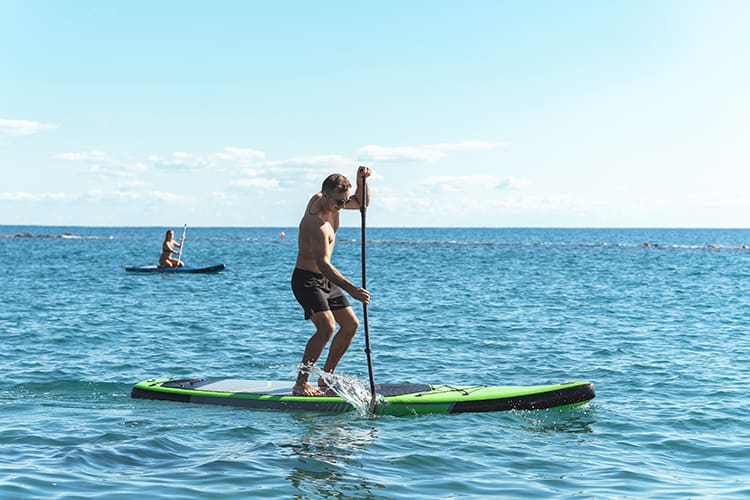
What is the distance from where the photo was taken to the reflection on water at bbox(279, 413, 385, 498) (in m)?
6.25

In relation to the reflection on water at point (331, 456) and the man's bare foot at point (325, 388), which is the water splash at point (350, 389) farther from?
the reflection on water at point (331, 456)

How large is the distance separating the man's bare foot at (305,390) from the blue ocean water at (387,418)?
32cm

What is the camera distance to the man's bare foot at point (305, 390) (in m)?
8.73

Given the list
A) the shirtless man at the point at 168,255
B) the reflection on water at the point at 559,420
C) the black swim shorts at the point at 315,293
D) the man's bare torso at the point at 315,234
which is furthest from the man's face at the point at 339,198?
the shirtless man at the point at 168,255

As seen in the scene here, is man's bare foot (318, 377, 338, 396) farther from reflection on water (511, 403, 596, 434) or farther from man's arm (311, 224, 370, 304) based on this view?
reflection on water (511, 403, 596, 434)

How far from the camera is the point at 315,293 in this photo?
8.33 meters

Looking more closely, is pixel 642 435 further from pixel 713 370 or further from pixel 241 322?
pixel 241 322

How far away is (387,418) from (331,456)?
5.11 ft

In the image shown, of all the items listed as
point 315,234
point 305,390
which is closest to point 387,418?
point 305,390

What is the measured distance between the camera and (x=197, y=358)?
42.7 feet

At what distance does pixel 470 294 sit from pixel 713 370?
14345mm

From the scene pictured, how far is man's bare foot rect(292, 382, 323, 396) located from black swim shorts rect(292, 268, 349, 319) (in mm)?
889

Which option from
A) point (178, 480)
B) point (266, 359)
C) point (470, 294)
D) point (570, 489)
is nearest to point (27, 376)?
point (266, 359)

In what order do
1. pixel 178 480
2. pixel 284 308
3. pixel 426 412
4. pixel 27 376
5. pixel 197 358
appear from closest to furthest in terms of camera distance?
pixel 178 480 → pixel 426 412 → pixel 27 376 → pixel 197 358 → pixel 284 308
